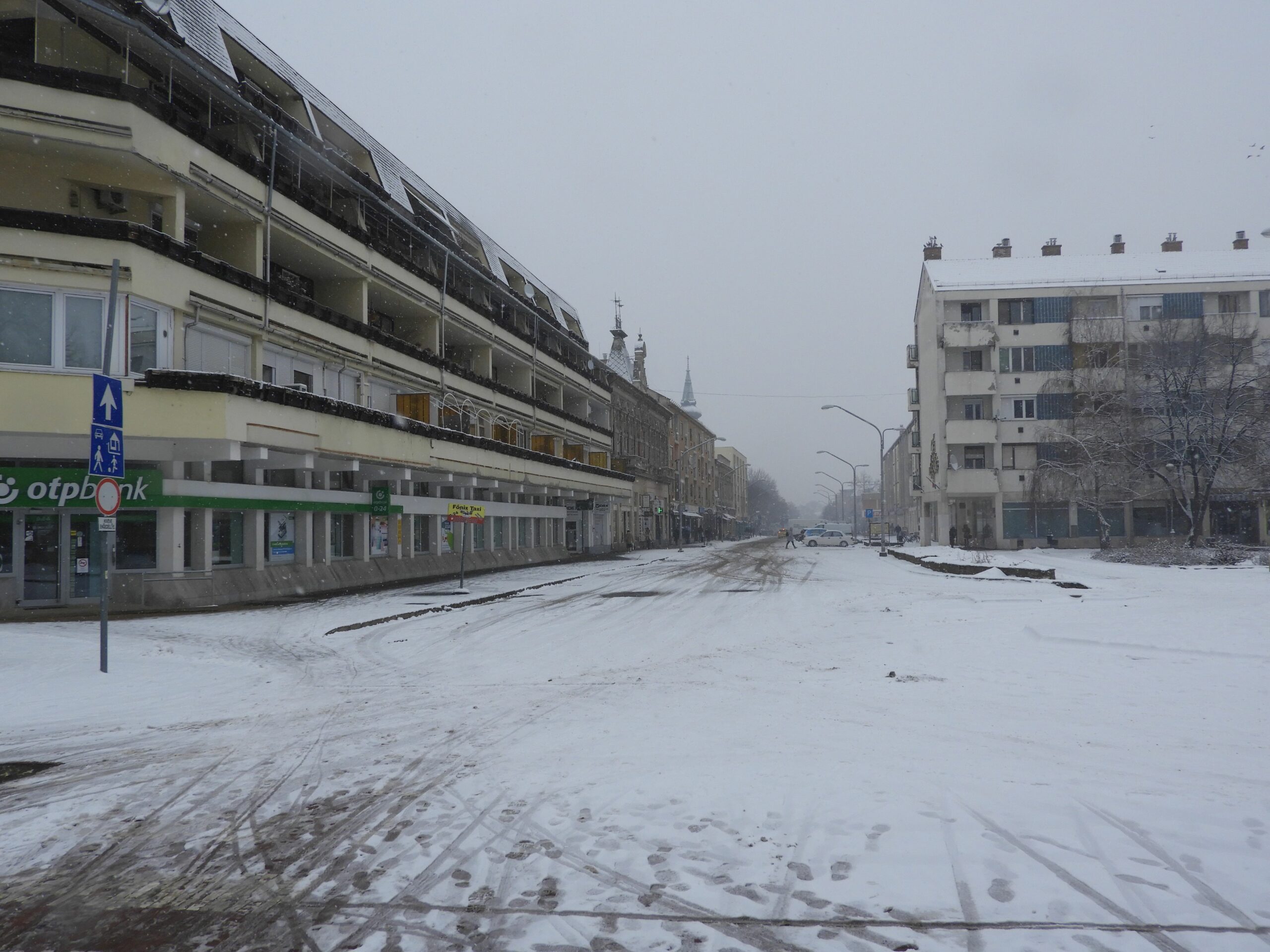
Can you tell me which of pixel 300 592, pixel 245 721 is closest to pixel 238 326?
pixel 300 592

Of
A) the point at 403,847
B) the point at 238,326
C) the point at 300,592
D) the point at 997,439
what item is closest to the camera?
the point at 403,847

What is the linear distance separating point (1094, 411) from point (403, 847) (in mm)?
44687

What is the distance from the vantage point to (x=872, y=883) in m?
4.37

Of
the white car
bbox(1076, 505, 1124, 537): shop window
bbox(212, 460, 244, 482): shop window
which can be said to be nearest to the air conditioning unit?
bbox(212, 460, 244, 482): shop window

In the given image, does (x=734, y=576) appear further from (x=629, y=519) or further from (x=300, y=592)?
(x=629, y=519)

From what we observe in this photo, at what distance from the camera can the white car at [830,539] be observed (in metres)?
70.0

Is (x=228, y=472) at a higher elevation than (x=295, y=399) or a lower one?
lower

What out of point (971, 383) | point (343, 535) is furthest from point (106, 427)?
point (971, 383)

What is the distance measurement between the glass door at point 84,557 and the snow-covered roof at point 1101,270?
4661 cm

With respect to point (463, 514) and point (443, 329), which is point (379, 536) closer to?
point (463, 514)

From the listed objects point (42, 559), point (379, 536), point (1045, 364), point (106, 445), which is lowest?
point (42, 559)

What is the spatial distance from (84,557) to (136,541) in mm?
1046

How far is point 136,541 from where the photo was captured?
19406 millimetres

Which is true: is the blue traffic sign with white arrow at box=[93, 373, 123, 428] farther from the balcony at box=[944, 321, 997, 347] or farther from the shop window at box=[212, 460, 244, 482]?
the balcony at box=[944, 321, 997, 347]
